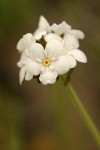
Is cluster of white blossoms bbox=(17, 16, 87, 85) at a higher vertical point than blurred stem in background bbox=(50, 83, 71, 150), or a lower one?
higher

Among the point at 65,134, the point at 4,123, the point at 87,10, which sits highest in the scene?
the point at 87,10

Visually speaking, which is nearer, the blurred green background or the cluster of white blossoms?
the cluster of white blossoms

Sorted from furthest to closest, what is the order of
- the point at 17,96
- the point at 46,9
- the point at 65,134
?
the point at 46,9
the point at 17,96
the point at 65,134

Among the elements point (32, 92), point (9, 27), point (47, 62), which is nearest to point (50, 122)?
point (32, 92)

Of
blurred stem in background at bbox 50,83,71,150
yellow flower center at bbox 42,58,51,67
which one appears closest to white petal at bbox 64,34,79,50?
yellow flower center at bbox 42,58,51,67

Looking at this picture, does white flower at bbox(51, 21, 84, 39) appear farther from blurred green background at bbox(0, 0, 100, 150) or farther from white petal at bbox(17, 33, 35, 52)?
blurred green background at bbox(0, 0, 100, 150)

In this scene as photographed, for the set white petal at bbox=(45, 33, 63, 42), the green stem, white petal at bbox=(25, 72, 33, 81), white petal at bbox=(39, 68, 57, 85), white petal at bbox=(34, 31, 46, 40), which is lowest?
the green stem

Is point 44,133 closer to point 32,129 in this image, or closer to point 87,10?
point 32,129
